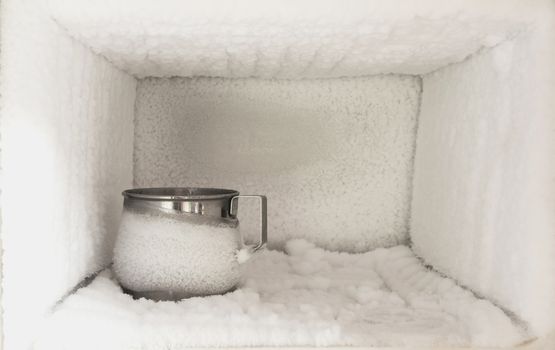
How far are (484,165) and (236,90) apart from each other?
404 mm

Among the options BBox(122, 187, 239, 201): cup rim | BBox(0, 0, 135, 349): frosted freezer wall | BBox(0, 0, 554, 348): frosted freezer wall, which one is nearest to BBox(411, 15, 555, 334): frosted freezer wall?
BBox(0, 0, 554, 348): frosted freezer wall

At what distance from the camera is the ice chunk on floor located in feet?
1.53

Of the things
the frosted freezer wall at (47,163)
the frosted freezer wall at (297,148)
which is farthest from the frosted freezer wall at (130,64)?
the frosted freezer wall at (297,148)

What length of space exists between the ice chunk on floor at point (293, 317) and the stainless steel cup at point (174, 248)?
0.02 m

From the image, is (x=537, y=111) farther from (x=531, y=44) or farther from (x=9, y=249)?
(x=9, y=249)

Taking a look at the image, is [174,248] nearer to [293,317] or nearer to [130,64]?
[293,317]

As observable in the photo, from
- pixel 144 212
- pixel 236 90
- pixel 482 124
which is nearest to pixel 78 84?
pixel 144 212

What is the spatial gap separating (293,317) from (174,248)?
Answer: 0.50 ft

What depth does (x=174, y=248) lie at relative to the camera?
561 mm

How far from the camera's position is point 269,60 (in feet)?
2.11

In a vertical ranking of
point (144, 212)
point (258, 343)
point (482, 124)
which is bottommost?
point (258, 343)

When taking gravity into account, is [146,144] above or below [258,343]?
above

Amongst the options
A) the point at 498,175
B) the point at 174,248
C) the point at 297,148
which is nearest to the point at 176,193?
the point at 174,248

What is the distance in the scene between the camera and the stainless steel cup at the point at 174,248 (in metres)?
0.56
